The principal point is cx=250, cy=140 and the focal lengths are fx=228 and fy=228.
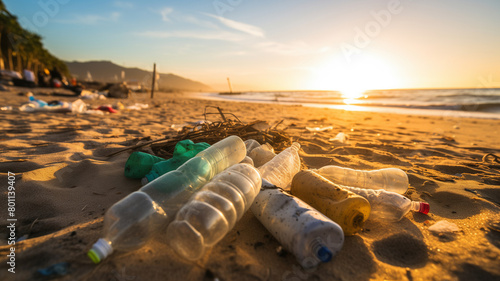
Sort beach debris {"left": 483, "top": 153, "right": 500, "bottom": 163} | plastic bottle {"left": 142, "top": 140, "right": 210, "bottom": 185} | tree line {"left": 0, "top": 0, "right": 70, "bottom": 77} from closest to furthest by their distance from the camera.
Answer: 1. plastic bottle {"left": 142, "top": 140, "right": 210, "bottom": 185}
2. beach debris {"left": 483, "top": 153, "right": 500, "bottom": 163}
3. tree line {"left": 0, "top": 0, "right": 70, "bottom": 77}

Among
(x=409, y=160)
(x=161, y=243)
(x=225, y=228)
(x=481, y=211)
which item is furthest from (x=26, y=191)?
(x=409, y=160)

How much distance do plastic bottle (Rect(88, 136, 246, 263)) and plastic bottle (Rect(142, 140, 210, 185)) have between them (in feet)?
0.93

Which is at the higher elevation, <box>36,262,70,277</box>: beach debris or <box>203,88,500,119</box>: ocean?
<box>203,88,500,119</box>: ocean

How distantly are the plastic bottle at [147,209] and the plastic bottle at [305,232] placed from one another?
0.53m

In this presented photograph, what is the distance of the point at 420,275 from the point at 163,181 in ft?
4.49

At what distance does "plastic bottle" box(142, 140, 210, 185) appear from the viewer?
1734 mm

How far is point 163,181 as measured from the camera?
1.32 metres

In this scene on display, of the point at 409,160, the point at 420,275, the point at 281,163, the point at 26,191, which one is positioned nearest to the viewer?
the point at 420,275

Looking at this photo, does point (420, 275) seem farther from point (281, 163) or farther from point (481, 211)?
point (281, 163)

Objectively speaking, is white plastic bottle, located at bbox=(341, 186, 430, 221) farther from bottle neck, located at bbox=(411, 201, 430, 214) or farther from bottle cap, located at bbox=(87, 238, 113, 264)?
bottle cap, located at bbox=(87, 238, 113, 264)

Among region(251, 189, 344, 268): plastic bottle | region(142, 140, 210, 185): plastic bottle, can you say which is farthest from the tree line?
region(251, 189, 344, 268): plastic bottle

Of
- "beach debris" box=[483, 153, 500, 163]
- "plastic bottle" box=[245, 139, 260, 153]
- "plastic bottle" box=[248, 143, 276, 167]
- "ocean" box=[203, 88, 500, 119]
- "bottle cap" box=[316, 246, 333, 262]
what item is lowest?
"bottle cap" box=[316, 246, 333, 262]

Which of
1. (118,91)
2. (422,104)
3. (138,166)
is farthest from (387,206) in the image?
(118,91)

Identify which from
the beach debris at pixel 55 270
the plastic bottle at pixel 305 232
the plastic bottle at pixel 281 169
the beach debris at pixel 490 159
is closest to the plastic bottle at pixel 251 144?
the plastic bottle at pixel 281 169
